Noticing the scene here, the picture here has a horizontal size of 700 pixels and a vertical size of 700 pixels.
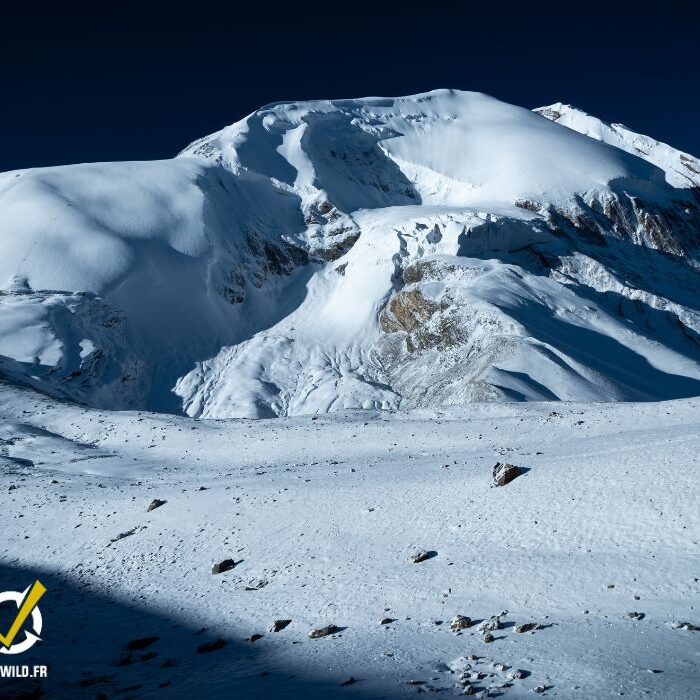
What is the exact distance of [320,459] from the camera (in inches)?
1160

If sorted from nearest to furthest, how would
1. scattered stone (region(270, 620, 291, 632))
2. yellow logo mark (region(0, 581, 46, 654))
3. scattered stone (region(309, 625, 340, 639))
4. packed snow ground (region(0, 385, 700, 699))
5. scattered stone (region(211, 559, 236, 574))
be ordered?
1. packed snow ground (region(0, 385, 700, 699))
2. scattered stone (region(309, 625, 340, 639))
3. scattered stone (region(270, 620, 291, 632))
4. yellow logo mark (region(0, 581, 46, 654))
5. scattered stone (region(211, 559, 236, 574))

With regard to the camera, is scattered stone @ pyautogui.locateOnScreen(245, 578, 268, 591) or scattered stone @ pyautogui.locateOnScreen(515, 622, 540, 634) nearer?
scattered stone @ pyautogui.locateOnScreen(515, 622, 540, 634)

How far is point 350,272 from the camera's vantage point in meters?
120

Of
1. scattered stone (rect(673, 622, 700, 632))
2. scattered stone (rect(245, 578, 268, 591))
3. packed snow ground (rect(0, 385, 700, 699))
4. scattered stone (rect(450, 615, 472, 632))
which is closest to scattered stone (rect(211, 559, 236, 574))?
packed snow ground (rect(0, 385, 700, 699))

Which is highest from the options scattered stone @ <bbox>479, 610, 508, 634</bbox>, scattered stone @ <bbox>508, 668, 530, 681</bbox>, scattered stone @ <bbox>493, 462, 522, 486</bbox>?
scattered stone @ <bbox>508, 668, 530, 681</bbox>

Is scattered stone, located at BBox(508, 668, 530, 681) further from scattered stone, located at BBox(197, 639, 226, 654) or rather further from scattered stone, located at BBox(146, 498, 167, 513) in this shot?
scattered stone, located at BBox(146, 498, 167, 513)

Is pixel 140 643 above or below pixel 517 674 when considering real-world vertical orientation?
below

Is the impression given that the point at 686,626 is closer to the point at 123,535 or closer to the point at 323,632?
the point at 323,632

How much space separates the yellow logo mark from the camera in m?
16.1

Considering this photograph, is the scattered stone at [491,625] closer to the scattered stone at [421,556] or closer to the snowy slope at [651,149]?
the scattered stone at [421,556]

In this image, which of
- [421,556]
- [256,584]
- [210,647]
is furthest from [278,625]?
[421,556]

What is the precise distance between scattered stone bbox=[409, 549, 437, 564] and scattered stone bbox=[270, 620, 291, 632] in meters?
3.57

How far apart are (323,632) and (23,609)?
8947 millimetres

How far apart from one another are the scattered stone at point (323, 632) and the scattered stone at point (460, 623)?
2.49 metres
